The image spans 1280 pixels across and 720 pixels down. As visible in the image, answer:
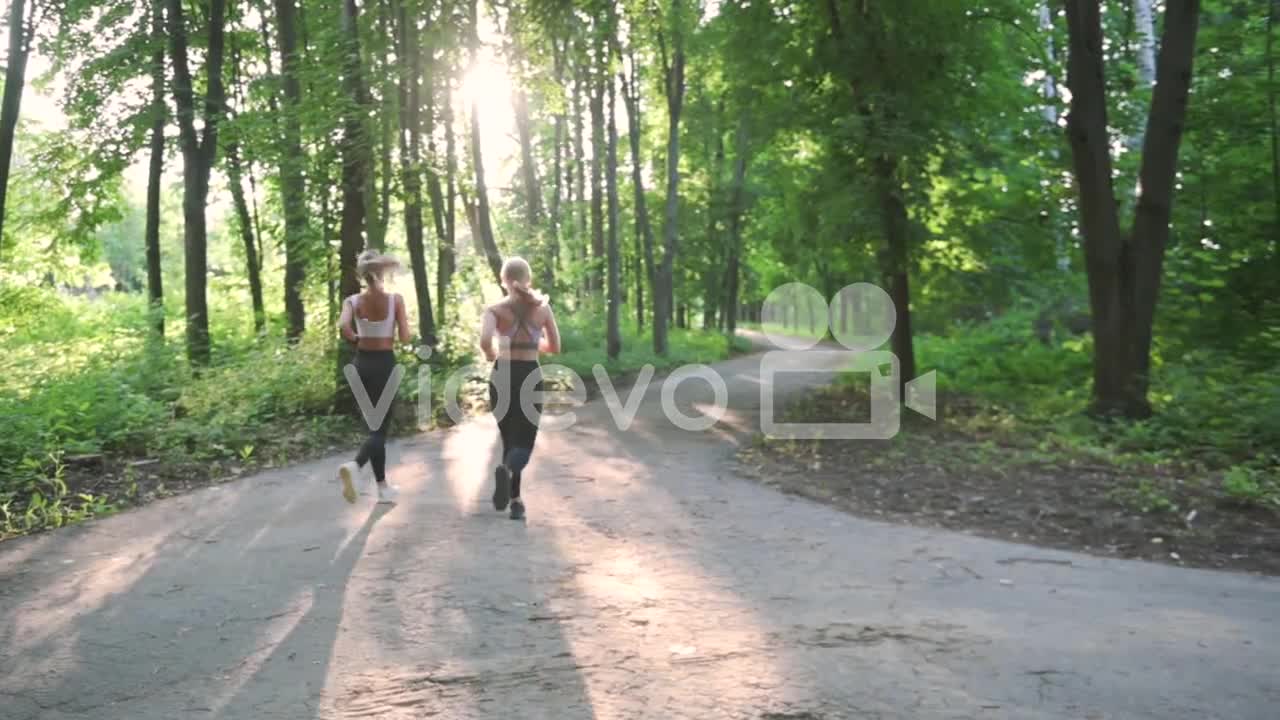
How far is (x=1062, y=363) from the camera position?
650 inches

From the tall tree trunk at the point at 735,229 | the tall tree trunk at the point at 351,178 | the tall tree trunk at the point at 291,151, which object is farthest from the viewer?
the tall tree trunk at the point at 735,229

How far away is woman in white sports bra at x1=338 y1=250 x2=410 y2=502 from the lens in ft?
23.3

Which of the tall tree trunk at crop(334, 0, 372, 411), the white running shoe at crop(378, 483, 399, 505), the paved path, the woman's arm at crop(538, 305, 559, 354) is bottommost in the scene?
the paved path

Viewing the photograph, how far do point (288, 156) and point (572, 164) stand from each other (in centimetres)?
2108

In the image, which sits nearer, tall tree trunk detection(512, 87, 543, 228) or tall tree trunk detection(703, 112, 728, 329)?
tall tree trunk detection(512, 87, 543, 228)

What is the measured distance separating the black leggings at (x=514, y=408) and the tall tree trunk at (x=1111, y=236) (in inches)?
328

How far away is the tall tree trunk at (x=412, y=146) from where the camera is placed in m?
15.5

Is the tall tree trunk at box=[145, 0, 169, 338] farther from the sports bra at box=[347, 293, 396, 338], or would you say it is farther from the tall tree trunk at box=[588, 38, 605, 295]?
the sports bra at box=[347, 293, 396, 338]

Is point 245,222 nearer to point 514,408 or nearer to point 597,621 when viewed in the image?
point 514,408

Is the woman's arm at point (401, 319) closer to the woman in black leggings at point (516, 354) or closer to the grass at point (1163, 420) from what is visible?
the woman in black leggings at point (516, 354)

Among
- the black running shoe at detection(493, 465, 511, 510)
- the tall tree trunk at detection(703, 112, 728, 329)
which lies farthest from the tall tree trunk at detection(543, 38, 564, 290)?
the black running shoe at detection(493, 465, 511, 510)

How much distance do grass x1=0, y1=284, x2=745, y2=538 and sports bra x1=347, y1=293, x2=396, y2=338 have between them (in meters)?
2.70

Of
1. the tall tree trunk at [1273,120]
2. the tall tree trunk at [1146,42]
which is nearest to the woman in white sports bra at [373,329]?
the tall tree trunk at [1273,120]

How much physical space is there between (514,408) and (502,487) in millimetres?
689
